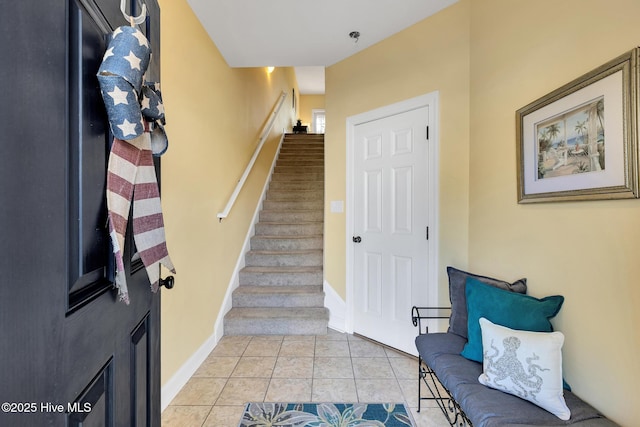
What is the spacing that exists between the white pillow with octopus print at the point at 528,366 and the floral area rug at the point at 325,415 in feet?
2.16

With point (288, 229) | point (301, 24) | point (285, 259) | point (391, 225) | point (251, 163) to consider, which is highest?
point (301, 24)

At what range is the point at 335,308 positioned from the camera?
2.74 meters

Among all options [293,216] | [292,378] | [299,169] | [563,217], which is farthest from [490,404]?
[299,169]

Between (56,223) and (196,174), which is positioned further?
(196,174)

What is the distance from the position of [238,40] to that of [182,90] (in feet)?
2.68

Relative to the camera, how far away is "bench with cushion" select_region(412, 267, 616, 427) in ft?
3.33

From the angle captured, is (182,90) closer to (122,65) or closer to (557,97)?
(122,65)

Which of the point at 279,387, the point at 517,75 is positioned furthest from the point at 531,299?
the point at 279,387

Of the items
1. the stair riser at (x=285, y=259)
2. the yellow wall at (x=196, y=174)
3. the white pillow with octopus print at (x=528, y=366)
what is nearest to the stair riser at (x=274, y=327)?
the yellow wall at (x=196, y=174)

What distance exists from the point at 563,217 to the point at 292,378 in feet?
6.08

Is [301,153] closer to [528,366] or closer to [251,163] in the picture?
[251,163]

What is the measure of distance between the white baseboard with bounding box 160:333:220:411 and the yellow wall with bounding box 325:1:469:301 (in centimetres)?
169

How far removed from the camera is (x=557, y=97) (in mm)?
1217

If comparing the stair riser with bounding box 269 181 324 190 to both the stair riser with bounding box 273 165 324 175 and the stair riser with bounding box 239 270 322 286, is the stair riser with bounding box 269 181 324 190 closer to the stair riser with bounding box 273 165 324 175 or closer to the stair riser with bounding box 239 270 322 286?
the stair riser with bounding box 273 165 324 175
